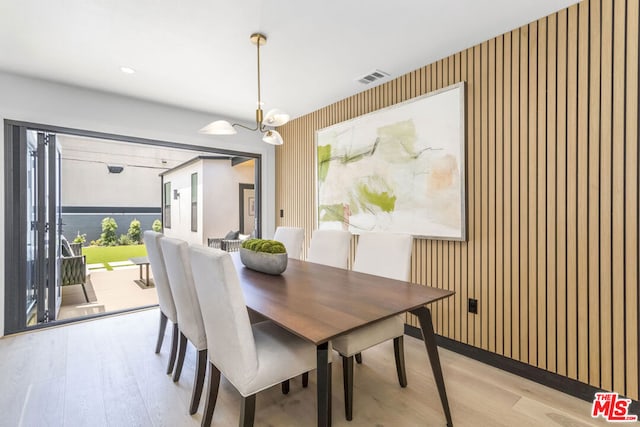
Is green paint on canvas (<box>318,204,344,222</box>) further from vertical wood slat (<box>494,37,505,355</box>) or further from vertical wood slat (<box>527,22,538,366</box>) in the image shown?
vertical wood slat (<box>527,22,538,366</box>)

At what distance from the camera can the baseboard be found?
6.18ft

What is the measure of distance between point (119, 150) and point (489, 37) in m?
6.73

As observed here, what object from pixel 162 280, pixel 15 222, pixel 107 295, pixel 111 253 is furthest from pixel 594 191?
pixel 111 253

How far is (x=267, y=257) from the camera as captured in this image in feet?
6.81

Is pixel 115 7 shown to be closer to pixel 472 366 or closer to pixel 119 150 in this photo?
pixel 472 366

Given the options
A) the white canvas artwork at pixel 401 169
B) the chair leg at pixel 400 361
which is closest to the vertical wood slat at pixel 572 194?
the white canvas artwork at pixel 401 169

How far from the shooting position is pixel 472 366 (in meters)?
2.31

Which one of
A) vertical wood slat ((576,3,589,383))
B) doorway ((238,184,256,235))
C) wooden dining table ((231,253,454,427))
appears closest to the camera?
wooden dining table ((231,253,454,427))

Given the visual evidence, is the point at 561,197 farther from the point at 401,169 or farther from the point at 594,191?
the point at 401,169

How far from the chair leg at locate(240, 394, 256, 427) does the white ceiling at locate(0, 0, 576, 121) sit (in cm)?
219

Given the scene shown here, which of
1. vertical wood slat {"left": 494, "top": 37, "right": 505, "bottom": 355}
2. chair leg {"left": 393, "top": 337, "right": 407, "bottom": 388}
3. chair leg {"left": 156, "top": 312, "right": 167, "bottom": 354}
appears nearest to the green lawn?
chair leg {"left": 156, "top": 312, "right": 167, "bottom": 354}

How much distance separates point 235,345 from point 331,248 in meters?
1.50

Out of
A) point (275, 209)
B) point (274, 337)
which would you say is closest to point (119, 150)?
point (275, 209)

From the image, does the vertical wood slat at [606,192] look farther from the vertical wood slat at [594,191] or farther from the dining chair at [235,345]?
the dining chair at [235,345]
